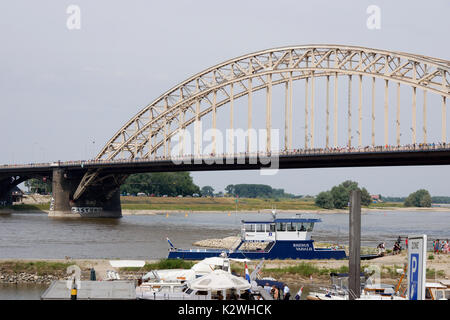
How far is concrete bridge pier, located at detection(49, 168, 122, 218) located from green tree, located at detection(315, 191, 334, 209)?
259 ft

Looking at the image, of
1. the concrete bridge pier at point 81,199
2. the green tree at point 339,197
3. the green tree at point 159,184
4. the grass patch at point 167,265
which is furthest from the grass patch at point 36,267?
the green tree at point 339,197

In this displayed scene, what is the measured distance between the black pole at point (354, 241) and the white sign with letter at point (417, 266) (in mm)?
2811

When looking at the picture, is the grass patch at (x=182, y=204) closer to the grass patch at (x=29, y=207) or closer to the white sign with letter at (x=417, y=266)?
the grass patch at (x=29, y=207)

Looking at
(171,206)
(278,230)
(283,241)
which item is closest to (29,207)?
(171,206)

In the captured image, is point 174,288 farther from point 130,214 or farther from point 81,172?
point 130,214

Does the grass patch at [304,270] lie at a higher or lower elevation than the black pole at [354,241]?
lower

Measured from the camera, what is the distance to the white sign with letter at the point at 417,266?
16.5 m

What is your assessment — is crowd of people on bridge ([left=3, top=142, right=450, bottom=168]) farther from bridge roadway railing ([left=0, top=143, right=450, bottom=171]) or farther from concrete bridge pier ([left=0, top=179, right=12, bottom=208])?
concrete bridge pier ([left=0, top=179, right=12, bottom=208])

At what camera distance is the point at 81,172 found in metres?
113

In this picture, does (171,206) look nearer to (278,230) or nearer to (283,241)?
(278,230)

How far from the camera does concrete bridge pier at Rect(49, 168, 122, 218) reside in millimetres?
109125

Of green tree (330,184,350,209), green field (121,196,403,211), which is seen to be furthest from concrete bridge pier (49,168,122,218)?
green tree (330,184,350,209)

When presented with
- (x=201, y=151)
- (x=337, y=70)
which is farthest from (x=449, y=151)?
(x=201, y=151)

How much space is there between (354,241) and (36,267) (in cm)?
2083
